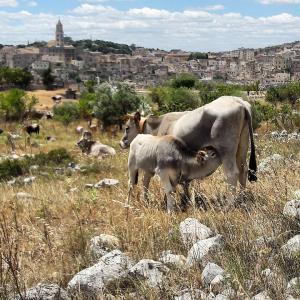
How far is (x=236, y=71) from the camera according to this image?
180625mm

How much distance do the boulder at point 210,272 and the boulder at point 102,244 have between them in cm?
114

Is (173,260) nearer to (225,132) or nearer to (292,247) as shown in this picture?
(292,247)

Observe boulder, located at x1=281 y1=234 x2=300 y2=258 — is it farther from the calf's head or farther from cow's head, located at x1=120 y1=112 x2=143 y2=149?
the calf's head

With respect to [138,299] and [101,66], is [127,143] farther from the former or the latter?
[101,66]

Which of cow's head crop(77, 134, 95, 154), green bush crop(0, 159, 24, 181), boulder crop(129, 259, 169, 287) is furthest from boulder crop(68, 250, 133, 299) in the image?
cow's head crop(77, 134, 95, 154)

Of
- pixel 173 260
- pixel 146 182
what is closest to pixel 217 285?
pixel 173 260

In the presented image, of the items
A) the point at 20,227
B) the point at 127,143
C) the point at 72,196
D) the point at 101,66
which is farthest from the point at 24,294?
the point at 101,66

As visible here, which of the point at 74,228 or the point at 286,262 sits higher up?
the point at 286,262

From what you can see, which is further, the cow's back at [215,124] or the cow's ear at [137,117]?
the cow's ear at [137,117]

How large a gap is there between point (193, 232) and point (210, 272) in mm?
887

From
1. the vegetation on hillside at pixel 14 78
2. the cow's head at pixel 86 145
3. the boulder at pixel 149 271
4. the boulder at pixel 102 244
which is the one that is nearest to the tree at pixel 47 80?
the vegetation on hillside at pixel 14 78

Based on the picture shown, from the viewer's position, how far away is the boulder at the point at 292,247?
3.44 meters

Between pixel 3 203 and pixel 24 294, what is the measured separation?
166 inches

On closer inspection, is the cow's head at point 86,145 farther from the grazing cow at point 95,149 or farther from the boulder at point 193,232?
the boulder at point 193,232
